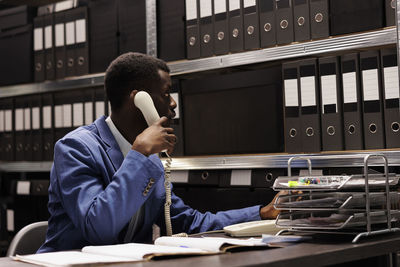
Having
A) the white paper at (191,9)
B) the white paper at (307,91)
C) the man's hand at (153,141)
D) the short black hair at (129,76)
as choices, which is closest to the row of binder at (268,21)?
the white paper at (191,9)

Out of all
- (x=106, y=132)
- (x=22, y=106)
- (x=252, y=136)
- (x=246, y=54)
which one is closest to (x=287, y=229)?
(x=106, y=132)

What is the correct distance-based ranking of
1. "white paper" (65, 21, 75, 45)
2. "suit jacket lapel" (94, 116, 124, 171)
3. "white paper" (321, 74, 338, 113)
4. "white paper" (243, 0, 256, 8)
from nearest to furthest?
1. "suit jacket lapel" (94, 116, 124, 171)
2. "white paper" (321, 74, 338, 113)
3. "white paper" (243, 0, 256, 8)
4. "white paper" (65, 21, 75, 45)

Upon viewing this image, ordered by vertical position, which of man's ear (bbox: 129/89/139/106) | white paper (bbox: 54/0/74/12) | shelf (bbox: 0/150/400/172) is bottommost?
shelf (bbox: 0/150/400/172)

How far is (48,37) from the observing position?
2.87 meters

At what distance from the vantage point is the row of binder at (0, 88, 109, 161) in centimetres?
272

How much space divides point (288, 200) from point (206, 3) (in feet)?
3.55

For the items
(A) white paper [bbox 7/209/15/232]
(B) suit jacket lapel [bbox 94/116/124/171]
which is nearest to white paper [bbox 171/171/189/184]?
(B) suit jacket lapel [bbox 94/116/124/171]

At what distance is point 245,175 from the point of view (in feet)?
7.34

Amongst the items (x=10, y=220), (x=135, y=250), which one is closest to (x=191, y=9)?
(x=135, y=250)

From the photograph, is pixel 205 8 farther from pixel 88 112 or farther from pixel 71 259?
pixel 71 259

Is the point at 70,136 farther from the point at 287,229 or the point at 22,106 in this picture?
the point at 22,106

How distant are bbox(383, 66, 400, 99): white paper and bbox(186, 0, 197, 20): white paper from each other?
0.81 meters

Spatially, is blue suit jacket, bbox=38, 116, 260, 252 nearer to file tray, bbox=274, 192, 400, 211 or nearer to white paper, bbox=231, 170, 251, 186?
file tray, bbox=274, 192, 400, 211

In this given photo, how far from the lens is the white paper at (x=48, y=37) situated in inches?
112
